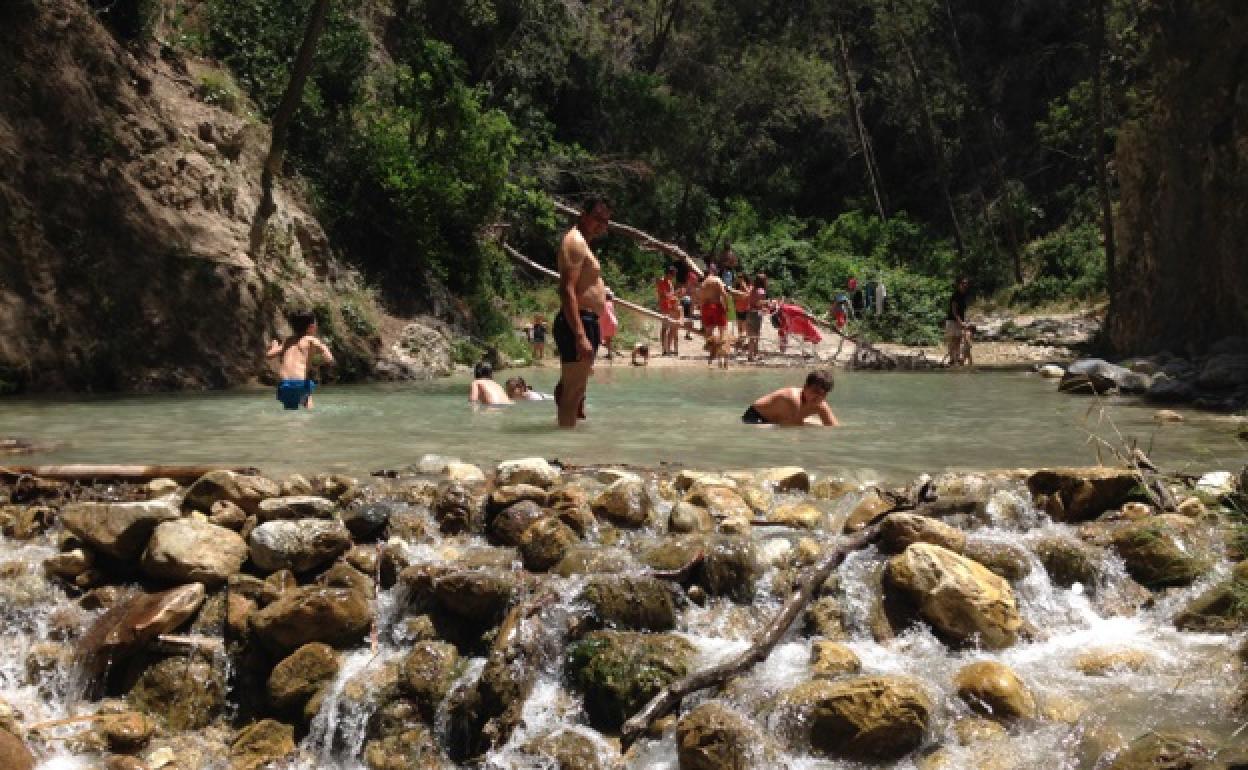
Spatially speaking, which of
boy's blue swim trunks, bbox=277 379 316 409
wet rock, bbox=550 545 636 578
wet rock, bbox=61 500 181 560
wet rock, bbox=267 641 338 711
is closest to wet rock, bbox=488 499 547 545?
wet rock, bbox=550 545 636 578

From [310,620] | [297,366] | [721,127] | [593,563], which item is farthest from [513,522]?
[721,127]

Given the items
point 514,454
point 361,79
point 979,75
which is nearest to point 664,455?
point 514,454

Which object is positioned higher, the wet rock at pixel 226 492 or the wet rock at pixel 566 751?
the wet rock at pixel 226 492

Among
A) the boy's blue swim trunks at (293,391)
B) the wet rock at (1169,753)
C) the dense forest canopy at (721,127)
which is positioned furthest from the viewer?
the dense forest canopy at (721,127)

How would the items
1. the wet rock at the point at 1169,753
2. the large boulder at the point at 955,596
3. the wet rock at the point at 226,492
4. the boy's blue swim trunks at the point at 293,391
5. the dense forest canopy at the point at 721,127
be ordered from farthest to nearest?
1. the dense forest canopy at the point at 721,127
2. the boy's blue swim trunks at the point at 293,391
3. the wet rock at the point at 226,492
4. the large boulder at the point at 955,596
5. the wet rock at the point at 1169,753

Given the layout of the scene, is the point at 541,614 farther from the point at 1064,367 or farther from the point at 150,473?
the point at 1064,367

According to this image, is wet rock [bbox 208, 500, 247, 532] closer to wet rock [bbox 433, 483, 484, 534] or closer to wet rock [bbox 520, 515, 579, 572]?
wet rock [bbox 433, 483, 484, 534]

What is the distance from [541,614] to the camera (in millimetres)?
5566

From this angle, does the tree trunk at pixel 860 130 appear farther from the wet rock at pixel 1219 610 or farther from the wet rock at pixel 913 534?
the wet rock at pixel 1219 610

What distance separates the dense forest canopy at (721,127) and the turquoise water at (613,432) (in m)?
7.94

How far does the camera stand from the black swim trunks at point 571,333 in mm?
9353

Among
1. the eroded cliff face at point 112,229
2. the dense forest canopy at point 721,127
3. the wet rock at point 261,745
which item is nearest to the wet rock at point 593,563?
the wet rock at point 261,745

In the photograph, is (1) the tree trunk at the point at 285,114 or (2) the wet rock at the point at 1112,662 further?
(1) the tree trunk at the point at 285,114

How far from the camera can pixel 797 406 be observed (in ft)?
36.5
